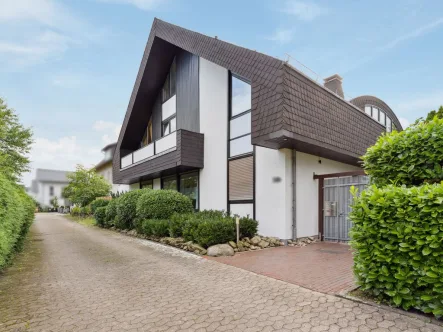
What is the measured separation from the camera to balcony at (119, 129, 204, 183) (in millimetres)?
11352

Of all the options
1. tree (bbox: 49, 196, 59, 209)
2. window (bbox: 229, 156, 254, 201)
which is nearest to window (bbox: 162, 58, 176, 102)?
window (bbox: 229, 156, 254, 201)

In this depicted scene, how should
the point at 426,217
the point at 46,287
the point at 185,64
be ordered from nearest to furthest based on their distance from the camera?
the point at 426,217
the point at 46,287
the point at 185,64

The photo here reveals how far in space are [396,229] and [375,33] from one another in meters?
8.97

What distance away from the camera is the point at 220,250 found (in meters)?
7.24

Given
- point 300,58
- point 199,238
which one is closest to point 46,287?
point 199,238

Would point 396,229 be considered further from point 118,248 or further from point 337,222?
point 118,248

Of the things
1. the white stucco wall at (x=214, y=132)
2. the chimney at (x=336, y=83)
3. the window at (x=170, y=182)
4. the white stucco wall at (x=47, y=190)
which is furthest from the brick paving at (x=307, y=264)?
the white stucco wall at (x=47, y=190)

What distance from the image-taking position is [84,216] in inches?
1030

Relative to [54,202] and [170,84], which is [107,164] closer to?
[54,202]

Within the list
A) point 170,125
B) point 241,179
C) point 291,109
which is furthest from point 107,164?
point 291,109

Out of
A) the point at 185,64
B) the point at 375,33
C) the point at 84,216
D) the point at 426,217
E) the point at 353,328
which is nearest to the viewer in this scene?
the point at 353,328

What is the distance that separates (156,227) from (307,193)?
5368mm

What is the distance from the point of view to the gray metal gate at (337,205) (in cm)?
892

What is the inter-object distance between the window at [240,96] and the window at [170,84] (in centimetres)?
491
